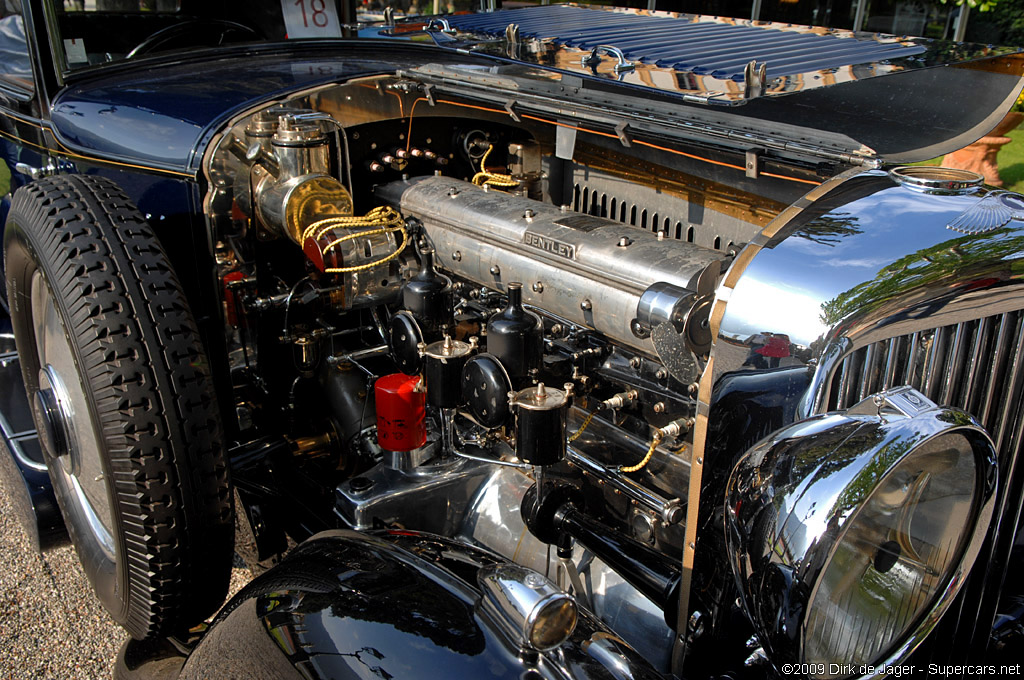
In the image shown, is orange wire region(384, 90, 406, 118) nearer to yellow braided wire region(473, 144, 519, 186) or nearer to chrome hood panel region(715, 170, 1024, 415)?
yellow braided wire region(473, 144, 519, 186)

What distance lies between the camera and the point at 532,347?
1.69 meters

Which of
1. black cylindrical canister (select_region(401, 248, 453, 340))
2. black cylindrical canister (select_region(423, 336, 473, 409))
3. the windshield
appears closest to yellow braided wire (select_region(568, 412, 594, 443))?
black cylindrical canister (select_region(423, 336, 473, 409))

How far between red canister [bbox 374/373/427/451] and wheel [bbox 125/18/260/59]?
5.49 ft

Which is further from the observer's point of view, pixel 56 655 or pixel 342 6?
pixel 342 6

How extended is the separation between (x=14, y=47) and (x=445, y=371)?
194 centimetres

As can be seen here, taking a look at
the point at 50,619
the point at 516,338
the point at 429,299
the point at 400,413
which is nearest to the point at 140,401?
the point at 400,413

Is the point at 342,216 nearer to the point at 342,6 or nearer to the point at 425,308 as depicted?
the point at 425,308

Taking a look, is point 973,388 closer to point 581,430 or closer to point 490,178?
point 581,430

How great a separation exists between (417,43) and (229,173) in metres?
1.18

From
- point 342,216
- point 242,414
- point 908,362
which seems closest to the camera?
point 908,362

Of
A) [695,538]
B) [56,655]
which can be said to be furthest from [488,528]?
[56,655]

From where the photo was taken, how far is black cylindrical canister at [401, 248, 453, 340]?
1.90 meters

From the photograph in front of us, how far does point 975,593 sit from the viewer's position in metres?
1.40

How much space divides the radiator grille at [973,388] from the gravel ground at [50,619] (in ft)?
6.16
